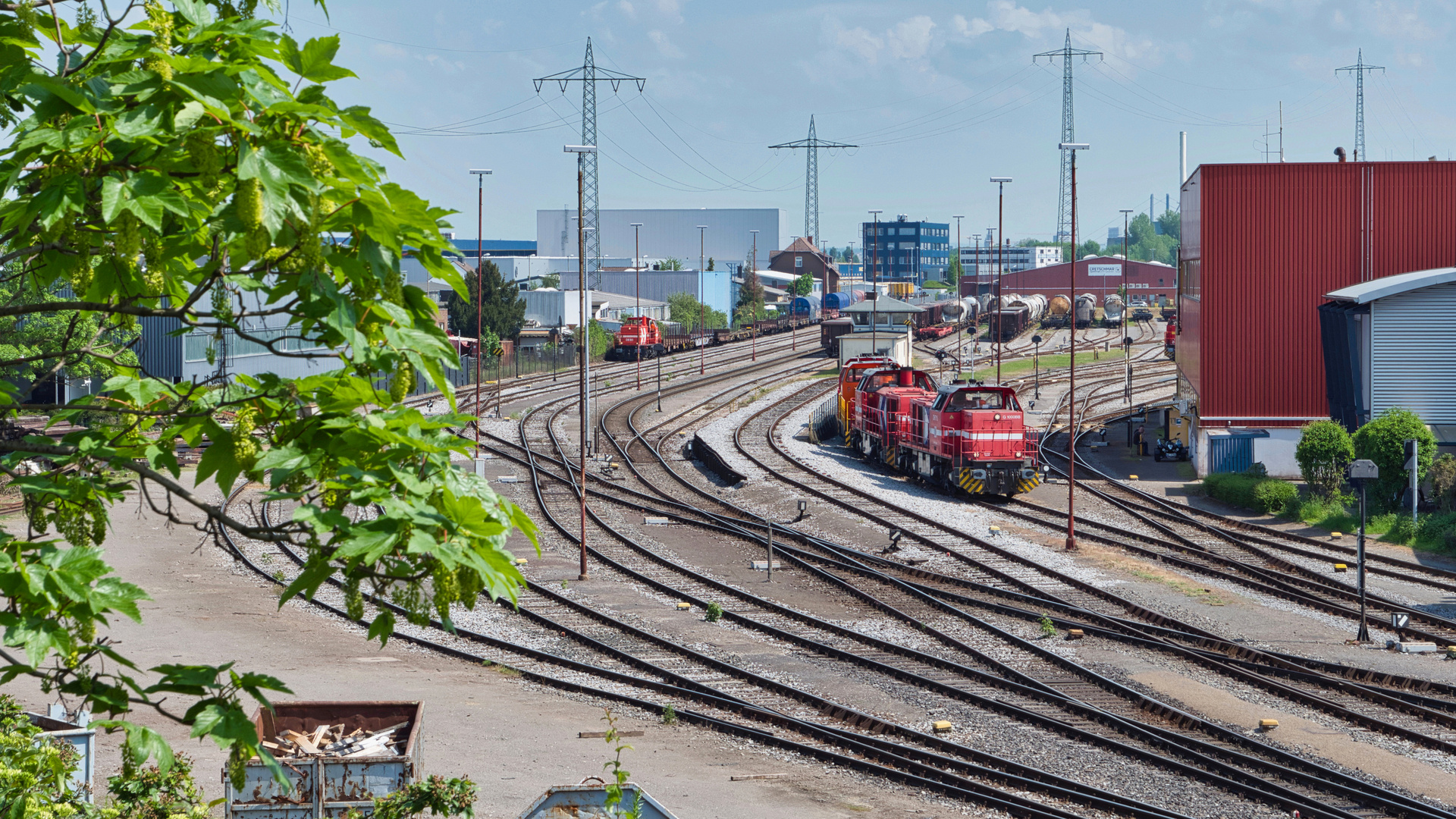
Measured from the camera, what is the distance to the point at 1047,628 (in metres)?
22.4

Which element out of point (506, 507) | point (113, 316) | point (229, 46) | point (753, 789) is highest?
point (229, 46)

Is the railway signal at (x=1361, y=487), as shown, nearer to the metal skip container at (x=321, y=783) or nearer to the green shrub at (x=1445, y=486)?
the green shrub at (x=1445, y=486)

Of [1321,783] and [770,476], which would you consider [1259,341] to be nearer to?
[770,476]

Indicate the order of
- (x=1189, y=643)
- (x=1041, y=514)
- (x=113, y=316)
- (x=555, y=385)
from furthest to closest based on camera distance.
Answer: (x=555, y=385) < (x=1041, y=514) < (x=1189, y=643) < (x=113, y=316)

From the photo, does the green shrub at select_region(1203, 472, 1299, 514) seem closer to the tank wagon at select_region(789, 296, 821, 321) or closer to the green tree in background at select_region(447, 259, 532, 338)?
the green tree in background at select_region(447, 259, 532, 338)

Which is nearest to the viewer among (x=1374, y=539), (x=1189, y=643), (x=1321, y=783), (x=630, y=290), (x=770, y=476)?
(x=1321, y=783)

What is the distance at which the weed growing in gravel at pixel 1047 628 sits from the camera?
22.3 meters

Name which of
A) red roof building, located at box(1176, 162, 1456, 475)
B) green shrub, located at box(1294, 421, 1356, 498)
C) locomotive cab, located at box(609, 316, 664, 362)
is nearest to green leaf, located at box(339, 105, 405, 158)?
green shrub, located at box(1294, 421, 1356, 498)

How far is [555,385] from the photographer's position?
66.1 m

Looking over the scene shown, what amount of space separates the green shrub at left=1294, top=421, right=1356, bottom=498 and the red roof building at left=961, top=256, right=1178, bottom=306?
304ft

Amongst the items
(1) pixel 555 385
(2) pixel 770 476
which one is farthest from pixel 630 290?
(2) pixel 770 476

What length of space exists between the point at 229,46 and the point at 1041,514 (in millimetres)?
31355

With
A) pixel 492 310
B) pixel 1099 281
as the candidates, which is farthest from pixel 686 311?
pixel 1099 281

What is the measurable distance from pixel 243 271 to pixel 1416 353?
38.2m
